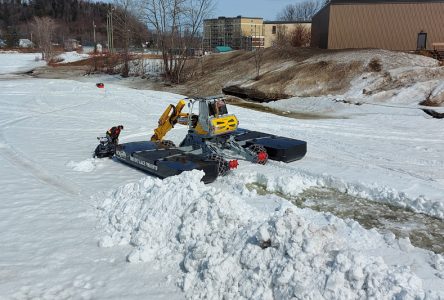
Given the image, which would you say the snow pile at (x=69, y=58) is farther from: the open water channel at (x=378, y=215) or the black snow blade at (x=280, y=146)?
the open water channel at (x=378, y=215)

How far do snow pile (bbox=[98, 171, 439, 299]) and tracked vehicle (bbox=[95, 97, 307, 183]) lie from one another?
294 centimetres

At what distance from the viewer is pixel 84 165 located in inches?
452

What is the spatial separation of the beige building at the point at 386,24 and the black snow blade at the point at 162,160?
1184 inches

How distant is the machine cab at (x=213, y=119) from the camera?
37.0 ft

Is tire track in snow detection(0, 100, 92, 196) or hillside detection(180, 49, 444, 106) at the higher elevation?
hillside detection(180, 49, 444, 106)

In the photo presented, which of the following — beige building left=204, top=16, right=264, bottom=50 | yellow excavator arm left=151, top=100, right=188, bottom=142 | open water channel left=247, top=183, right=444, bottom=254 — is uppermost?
beige building left=204, top=16, right=264, bottom=50

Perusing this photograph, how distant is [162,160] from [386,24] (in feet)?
105

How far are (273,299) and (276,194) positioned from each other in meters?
4.53

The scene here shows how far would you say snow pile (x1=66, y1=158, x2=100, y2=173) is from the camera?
37.3 feet

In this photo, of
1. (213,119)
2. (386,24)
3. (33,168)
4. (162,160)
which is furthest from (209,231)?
(386,24)

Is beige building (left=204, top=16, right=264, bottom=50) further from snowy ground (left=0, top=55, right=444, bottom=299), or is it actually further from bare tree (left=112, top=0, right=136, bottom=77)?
snowy ground (left=0, top=55, right=444, bottom=299)

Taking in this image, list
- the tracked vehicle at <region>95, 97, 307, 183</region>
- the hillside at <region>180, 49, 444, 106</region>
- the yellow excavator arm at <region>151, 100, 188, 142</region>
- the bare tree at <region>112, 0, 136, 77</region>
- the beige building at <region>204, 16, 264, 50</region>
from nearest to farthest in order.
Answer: the tracked vehicle at <region>95, 97, 307, 183</region> → the yellow excavator arm at <region>151, 100, 188, 142</region> → the hillside at <region>180, 49, 444, 106</region> → the bare tree at <region>112, 0, 136, 77</region> → the beige building at <region>204, 16, 264, 50</region>

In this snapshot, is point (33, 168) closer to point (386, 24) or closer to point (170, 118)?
point (170, 118)

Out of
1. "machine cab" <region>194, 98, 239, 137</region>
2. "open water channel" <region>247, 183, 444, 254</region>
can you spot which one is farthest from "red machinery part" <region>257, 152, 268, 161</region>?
"open water channel" <region>247, 183, 444, 254</region>
